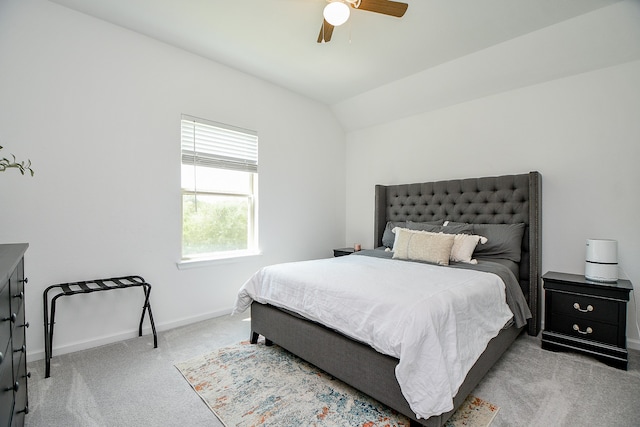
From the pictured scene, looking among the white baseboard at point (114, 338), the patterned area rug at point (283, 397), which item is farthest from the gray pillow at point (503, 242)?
the white baseboard at point (114, 338)

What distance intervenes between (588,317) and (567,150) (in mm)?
1530

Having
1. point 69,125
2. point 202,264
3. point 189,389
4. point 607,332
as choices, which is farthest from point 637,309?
point 69,125

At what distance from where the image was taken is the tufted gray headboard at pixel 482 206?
2.85 metres

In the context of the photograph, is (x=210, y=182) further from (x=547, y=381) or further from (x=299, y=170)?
(x=547, y=381)

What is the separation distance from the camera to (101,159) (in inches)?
103

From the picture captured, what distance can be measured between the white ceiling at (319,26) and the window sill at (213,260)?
2157 mm

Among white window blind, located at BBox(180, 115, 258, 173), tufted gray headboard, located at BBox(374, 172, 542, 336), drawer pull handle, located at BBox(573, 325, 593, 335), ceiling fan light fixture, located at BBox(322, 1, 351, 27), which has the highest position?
ceiling fan light fixture, located at BBox(322, 1, 351, 27)

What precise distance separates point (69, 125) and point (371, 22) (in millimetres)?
2642

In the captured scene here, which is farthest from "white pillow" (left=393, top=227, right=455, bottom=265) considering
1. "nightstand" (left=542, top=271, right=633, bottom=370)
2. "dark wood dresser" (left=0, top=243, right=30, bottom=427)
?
"dark wood dresser" (left=0, top=243, right=30, bottom=427)

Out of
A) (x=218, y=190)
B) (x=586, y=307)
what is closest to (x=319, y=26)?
(x=218, y=190)

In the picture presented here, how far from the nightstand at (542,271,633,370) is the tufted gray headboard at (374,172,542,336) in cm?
29

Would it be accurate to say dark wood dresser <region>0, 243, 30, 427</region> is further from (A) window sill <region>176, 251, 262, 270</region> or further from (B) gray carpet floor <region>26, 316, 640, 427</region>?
(A) window sill <region>176, 251, 262, 270</region>

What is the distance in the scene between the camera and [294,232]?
4137 mm

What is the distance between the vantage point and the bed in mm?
1673
